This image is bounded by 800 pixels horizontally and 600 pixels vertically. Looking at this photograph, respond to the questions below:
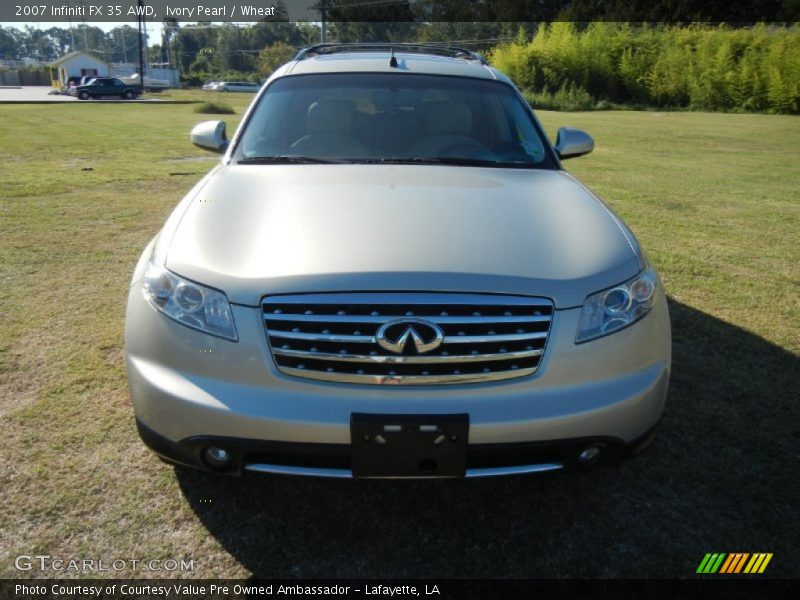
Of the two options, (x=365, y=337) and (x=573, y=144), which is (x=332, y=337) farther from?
(x=573, y=144)

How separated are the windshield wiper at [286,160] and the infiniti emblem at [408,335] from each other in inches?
52.2

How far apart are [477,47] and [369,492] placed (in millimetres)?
60388

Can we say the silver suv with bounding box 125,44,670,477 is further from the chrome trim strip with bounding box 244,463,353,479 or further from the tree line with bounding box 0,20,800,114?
the tree line with bounding box 0,20,800,114

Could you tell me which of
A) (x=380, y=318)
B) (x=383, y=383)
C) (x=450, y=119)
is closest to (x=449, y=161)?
(x=450, y=119)

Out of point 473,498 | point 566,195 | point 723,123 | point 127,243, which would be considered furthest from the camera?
point 723,123

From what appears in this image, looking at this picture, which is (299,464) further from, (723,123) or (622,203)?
(723,123)

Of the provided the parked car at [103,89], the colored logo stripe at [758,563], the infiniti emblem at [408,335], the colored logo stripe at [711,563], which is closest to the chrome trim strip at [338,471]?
the infiniti emblem at [408,335]

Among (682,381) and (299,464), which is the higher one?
(299,464)

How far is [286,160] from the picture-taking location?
306cm

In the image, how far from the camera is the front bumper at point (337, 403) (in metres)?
1.92

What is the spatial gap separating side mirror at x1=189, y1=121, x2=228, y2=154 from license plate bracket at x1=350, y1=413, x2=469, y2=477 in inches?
88.2

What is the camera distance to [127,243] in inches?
229

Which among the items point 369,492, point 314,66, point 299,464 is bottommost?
point 369,492

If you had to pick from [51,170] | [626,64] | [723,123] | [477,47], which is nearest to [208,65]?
[477,47]
